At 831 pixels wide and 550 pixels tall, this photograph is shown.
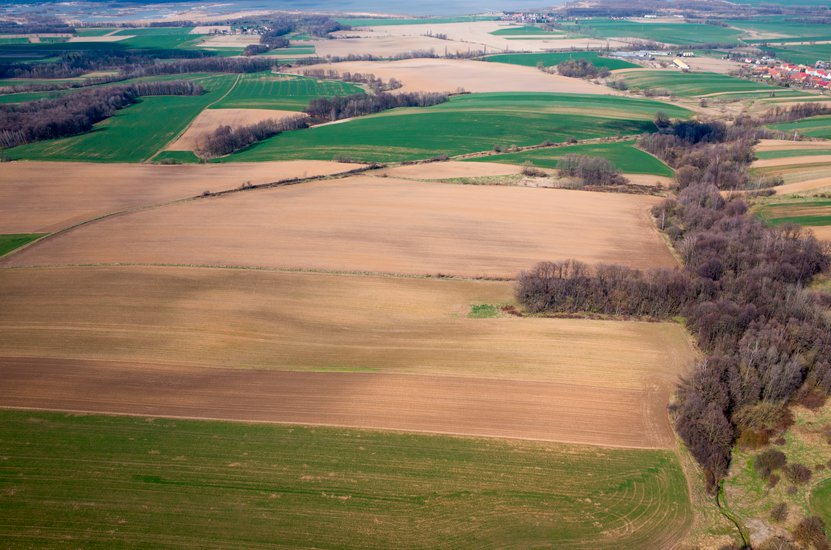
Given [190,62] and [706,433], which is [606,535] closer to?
[706,433]

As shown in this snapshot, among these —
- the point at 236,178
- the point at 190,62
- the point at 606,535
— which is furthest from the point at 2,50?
the point at 606,535

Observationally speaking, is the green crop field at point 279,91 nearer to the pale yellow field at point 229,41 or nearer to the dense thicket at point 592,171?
the pale yellow field at point 229,41

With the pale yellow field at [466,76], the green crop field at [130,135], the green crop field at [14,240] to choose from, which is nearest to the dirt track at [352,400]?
the green crop field at [14,240]

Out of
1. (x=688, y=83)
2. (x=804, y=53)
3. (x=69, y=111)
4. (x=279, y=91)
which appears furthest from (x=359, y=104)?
(x=804, y=53)

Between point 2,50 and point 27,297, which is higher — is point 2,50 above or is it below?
above

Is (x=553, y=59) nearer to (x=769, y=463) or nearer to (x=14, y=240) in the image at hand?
(x=14, y=240)

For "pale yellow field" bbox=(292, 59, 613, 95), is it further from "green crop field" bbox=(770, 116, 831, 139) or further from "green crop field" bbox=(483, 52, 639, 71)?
"green crop field" bbox=(770, 116, 831, 139)
